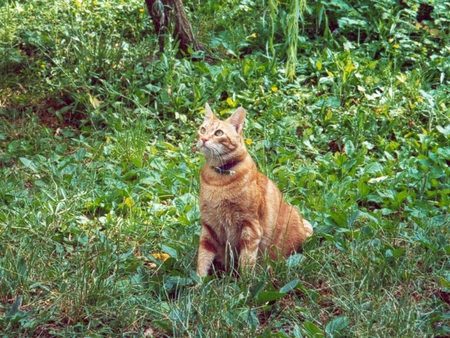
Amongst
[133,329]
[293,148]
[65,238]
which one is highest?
[133,329]

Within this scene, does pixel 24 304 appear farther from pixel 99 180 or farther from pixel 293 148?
pixel 293 148

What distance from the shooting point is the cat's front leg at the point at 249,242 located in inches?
168

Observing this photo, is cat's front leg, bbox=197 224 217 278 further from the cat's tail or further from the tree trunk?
the tree trunk

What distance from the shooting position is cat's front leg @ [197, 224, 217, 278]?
4297 millimetres

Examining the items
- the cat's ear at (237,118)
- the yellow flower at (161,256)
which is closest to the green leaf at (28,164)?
the yellow flower at (161,256)

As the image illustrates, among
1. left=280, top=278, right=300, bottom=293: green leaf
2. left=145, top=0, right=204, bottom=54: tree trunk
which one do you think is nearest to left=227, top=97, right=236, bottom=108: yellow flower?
left=145, top=0, right=204, bottom=54: tree trunk

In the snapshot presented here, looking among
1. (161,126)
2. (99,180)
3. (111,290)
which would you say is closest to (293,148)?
(161,126)

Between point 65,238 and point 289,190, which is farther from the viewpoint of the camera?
point 289,190

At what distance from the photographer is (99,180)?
5680mm

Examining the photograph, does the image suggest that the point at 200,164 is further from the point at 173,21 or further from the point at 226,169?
the point at 173,21

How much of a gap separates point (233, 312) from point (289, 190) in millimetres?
1913

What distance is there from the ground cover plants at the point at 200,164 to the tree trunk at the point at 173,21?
0.24 meters

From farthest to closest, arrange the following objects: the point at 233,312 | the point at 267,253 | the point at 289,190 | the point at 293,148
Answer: the point at 293,148
the point at 289,190
the point at 267,253
the point at 233,312

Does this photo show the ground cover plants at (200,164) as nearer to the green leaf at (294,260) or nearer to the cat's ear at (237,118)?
the green leaf at (294,260)
